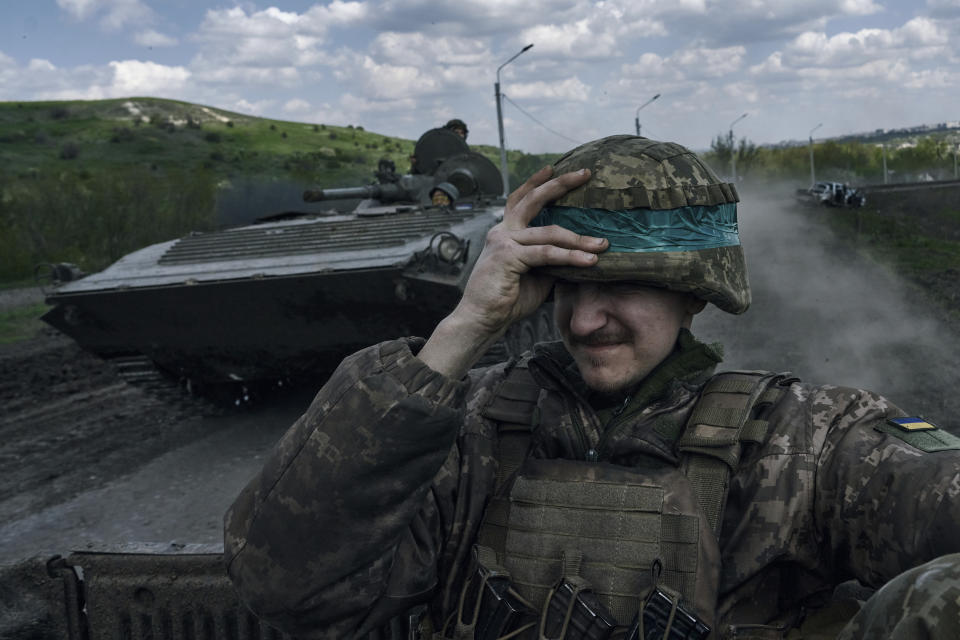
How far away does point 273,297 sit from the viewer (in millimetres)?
6121

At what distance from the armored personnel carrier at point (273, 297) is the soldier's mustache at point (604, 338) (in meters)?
4.05

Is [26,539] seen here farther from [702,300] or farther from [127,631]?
[702,300]

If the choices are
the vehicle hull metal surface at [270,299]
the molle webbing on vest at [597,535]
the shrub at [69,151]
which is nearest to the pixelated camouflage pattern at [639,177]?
the molle webbing on vest at [597,535]

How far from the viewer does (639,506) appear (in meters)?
1.73

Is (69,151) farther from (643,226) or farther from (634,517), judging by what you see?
(634,517)

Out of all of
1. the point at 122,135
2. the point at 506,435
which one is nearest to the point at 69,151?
the point at 122,135

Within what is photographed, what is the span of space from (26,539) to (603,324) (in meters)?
4.27

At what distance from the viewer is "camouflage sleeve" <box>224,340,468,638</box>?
5.47ft

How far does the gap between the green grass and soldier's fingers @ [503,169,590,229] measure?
11670 mm

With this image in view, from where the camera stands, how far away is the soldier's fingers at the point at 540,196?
1792 millimetres

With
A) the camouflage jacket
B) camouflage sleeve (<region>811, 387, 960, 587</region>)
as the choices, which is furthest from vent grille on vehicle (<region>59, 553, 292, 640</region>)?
camouflage sleeve (<region>811, 387, 960, 587</region>)

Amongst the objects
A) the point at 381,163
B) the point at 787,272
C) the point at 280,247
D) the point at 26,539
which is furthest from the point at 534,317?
the point at 787,272

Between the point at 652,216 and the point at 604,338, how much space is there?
0.89 ft

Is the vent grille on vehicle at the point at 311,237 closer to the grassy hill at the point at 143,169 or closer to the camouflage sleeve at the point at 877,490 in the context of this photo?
the camouflage sleeve at the point at 877,490
